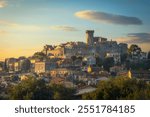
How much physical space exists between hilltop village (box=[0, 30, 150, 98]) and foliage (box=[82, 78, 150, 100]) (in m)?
0.08

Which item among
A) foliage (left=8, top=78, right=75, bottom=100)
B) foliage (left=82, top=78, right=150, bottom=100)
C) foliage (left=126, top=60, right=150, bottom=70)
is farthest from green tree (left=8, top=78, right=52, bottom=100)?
foliage (left=126, top=60, right=150, bottom=70)

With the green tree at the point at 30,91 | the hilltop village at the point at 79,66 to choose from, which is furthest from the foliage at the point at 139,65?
the green tree at the point at 30,91

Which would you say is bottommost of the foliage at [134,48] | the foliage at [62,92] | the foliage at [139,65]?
the foliage at [62,92]

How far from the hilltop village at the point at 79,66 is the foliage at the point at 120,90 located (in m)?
0.08

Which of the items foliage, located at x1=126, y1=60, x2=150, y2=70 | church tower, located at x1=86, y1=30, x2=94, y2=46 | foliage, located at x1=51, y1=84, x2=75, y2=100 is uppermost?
church tower, located at x1=86, y1=30, x2=94, y2=46

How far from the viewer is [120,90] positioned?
12.2ft

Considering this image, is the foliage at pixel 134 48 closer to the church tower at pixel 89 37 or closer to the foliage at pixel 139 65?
the foliage at pixel 139 65

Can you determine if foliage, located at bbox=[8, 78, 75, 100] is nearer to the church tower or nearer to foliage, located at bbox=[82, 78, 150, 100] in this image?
foliage, located at bbox=[82, 78, 150, 100]

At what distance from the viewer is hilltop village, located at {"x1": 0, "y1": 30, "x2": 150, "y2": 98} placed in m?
3.83

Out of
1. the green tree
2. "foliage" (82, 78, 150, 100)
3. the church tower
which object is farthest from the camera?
the church tower

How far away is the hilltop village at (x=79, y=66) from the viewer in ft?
12.6

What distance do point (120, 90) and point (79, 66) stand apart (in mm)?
424

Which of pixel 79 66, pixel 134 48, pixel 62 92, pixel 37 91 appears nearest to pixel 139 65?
pixel 134 48

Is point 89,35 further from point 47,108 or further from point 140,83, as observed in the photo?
point 47,108
